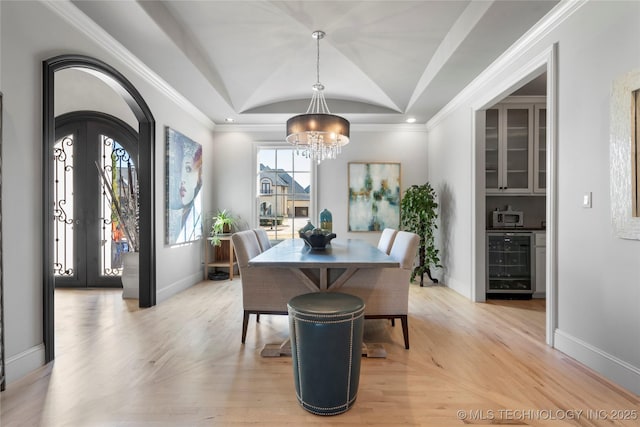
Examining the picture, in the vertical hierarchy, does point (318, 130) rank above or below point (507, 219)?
above

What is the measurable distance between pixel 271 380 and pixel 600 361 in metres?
2.17

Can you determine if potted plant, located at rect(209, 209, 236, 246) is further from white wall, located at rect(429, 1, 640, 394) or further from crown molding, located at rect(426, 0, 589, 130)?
white wall, located at rect(429, 1, 640, 394)

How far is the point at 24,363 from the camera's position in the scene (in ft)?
7.11

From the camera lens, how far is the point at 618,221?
2.04 meters

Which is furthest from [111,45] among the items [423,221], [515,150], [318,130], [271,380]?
[515,150]

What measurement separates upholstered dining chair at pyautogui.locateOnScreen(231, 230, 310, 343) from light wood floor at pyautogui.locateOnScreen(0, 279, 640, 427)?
33 cm

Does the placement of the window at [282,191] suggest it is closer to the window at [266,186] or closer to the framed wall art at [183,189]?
the window at [266,186]

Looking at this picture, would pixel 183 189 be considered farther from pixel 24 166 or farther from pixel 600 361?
pixel 600 361

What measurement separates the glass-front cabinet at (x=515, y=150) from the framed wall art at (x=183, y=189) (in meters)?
4.11

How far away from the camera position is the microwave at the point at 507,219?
14.4 feet

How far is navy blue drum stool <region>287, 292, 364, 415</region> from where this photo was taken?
1.75 m

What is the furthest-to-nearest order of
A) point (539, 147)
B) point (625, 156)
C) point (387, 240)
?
point (539, 147) < point (387, 240) < point (625, 156)

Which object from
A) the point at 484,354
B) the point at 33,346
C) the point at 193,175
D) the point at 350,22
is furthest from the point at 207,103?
the point at 484,354

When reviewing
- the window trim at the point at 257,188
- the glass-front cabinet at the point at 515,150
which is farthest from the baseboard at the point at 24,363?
the glass-front cabinet at the point at 515,150
